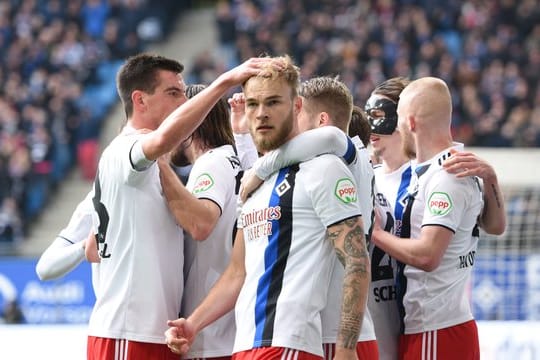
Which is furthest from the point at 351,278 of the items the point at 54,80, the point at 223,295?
the point at 54,80

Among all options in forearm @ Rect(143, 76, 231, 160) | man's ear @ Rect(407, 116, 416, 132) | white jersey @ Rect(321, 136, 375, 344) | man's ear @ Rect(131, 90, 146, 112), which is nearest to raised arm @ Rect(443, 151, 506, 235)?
man's ear @ Rect(407, 116, 416, 132)

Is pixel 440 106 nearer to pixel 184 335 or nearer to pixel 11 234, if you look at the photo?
pixel 184 335

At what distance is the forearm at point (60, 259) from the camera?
238 inches

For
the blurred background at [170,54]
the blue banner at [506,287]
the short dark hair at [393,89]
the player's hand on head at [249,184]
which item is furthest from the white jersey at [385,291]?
the blurred background at [170,54]

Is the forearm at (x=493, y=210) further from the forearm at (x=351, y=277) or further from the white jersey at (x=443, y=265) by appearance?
the forearm at (x=351, y=277)

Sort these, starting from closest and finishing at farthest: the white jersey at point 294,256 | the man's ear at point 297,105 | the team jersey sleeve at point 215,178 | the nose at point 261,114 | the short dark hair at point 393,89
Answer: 1. the white jersey at point 294,256
2. the nose at point 261,114
3. the man's ear at point 297,105
4. the team jersey sleeve at point 215,178
5. the short dark hair at point 393,89

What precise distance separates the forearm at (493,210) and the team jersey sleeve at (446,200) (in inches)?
8.6

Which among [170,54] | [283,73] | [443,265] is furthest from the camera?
[170,54]

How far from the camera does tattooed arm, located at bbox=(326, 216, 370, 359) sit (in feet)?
14.1

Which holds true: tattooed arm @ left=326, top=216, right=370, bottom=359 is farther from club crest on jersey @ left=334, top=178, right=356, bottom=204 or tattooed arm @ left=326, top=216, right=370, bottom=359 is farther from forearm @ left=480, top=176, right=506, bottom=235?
forearm @ left=480, top=176, right=506, bottom=235

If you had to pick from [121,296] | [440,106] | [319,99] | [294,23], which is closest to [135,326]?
[121,296]

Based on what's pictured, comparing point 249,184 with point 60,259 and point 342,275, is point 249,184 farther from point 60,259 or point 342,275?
point 60,259

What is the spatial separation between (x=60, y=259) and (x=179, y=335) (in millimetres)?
1581

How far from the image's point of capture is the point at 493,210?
5.68 metres
